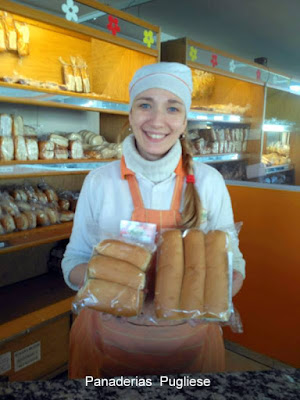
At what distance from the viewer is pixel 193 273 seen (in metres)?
0.94

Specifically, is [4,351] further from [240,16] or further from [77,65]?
[240,16]

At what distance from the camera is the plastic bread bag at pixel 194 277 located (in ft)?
2.94

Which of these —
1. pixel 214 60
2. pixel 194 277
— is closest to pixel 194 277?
pixel 194 277

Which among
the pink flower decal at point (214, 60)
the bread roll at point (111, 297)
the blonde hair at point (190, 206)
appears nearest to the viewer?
the bread roll at point (111, 297)

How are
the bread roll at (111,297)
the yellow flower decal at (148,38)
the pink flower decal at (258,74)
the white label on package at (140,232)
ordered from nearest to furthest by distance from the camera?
the bread roll at (111,297) → the white label on package at (140,232) → the yellow flower decal at (148,38) → the pink flower decal at (258,74)

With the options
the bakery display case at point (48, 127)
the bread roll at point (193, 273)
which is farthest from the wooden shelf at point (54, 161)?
the bread roll at point (193, 273)

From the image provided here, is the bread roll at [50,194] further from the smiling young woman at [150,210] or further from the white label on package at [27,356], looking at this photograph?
the smiling young woman at [150,210]

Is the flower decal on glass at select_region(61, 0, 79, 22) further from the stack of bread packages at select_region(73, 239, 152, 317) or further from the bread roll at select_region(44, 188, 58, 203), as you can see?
the stack of bread packages at select_region(73, 239, 152, 317)

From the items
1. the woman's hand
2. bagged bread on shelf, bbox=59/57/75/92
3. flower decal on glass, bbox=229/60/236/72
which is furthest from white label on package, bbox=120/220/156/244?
flower decal on glass, bbox=229/60/236/72

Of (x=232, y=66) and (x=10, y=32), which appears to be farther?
(x=232, y=66)

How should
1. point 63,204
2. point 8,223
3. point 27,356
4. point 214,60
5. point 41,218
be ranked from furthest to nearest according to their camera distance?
point 214,60, point 63,204, point 41,218, point 8,223, point 27,356

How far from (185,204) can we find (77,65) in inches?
83.5

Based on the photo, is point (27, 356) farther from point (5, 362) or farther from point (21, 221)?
point (21, 221)

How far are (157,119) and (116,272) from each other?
0.52 metres
